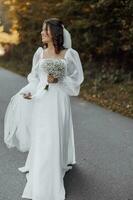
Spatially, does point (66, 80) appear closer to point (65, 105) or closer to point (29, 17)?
point (65, 105)

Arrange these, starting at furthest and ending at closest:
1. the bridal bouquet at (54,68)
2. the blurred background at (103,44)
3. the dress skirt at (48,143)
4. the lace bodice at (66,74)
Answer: the blurred background at (103,44) < the lace bodice at (66,74) < the bridal bouquet at (54,68) < the dress skirt at (48,143)

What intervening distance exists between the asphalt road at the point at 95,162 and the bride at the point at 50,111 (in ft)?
0.98

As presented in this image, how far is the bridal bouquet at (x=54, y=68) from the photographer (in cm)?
620

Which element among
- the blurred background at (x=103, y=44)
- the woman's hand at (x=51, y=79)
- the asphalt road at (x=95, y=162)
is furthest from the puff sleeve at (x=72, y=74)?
the blurred background at (x=103, y=44)

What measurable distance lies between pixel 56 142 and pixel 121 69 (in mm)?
8836

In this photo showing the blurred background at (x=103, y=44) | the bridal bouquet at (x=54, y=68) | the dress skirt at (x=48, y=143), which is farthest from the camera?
the blurred background at (x=103, y=44)

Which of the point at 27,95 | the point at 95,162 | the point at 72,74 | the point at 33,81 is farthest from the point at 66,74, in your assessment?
the point at 95,162

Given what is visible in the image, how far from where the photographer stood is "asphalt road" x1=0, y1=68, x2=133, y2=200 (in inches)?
252

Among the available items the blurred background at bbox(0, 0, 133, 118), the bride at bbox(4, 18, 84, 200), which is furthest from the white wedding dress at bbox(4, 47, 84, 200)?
the blurred background at bbox(0, 0, 133, 118)

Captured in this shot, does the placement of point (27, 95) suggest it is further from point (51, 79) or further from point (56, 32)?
point (56, 32)

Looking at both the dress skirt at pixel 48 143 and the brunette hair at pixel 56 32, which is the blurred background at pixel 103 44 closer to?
the dress skirt at pixel 48 143

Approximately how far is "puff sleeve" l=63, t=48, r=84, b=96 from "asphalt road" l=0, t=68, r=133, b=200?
1180mm

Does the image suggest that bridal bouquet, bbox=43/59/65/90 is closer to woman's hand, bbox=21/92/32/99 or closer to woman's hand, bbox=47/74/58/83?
woman's hand, bbox=47/74/58/83

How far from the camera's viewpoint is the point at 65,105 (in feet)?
21.0
